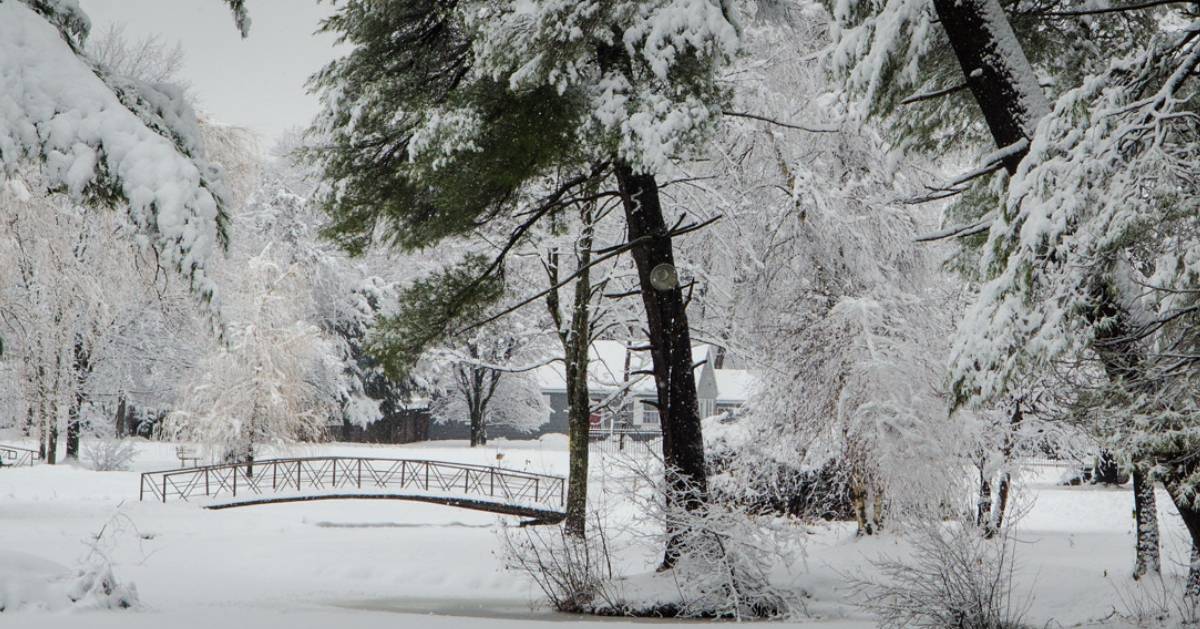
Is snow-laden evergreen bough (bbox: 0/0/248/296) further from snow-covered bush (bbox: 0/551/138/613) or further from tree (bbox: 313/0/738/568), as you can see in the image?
snow-covered bush (bbox: 0/551/138/613)

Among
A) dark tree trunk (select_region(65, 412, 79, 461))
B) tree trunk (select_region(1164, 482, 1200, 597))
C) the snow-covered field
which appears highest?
dark tree trunk (select_region(65, 412, 79, 461))

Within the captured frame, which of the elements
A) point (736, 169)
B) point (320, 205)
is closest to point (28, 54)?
point (320, 205)

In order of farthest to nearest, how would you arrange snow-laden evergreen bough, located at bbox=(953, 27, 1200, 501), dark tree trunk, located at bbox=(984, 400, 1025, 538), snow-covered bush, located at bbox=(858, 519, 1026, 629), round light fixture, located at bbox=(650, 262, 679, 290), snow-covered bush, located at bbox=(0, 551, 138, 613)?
dark tree trunk, located at bbox=(984, 400, 1025, 538), round light fixture, located at bbox=(650, 262, 679, 290), snow-covered bush, located at bbox=(0, 551, 138, 613), snow-covered bush, located at bbox=(858, 519, 1026, 629), snow-laden evergreen bough, located at bbox=(953, 27, 1200, 501)

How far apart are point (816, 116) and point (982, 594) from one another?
925cm

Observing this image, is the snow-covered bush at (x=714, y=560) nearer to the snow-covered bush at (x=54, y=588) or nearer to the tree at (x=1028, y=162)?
the tree at (x=1028, y=162)

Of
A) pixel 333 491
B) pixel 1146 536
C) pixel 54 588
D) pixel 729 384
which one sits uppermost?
pixel 729 384

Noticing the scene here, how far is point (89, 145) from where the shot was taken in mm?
4828

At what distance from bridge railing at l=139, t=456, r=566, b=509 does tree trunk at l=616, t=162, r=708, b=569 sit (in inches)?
452

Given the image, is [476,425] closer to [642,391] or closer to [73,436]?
[642,391]

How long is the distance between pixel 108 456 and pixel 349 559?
594 inches

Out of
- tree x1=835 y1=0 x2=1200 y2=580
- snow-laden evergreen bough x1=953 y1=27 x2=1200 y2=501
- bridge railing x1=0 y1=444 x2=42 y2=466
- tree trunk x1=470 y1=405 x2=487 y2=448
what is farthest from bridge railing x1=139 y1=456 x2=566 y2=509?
snow-laden evergreen bough x1=953 y1=27 x2=1200 y2=501

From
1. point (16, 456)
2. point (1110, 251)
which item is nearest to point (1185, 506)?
point (1110, 251)

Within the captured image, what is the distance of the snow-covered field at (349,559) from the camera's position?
25.4 feet

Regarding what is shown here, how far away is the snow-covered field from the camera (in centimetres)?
773
